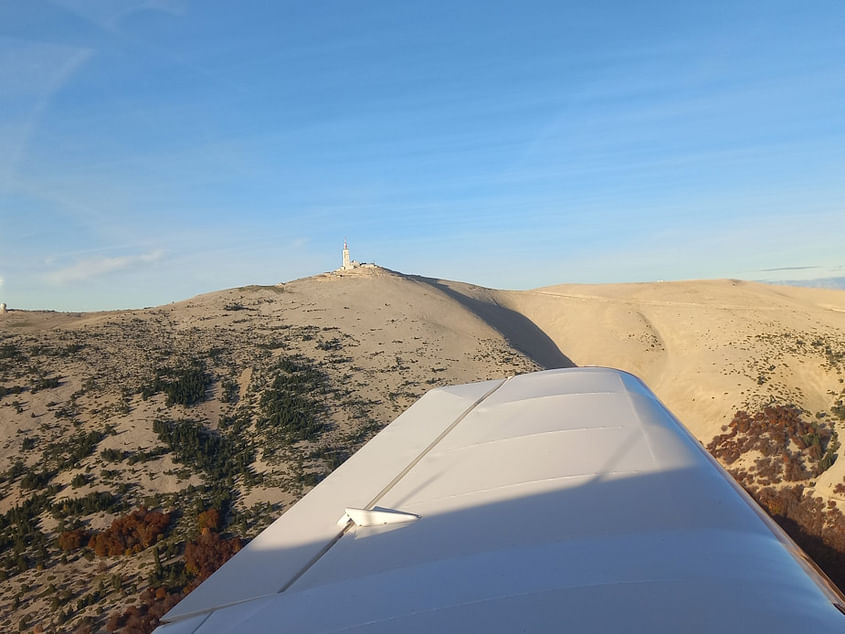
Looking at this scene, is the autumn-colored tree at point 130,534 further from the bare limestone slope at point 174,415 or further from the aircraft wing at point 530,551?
the aircraft wing at point 530,551

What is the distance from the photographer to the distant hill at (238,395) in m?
13.2

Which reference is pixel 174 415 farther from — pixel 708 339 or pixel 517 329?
pixel 517 329

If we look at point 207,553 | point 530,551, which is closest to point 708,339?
point 207,553

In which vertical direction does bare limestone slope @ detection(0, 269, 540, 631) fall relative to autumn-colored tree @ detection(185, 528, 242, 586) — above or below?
above

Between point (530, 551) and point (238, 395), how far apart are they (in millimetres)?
24038

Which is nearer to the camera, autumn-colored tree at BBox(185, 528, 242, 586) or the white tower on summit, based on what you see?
autumn-colored tree at BBox(185, 528, 242, 586)

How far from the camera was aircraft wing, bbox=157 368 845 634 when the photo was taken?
2.30 m

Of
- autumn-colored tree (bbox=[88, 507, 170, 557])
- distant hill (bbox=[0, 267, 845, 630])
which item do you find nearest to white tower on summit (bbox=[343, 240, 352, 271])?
distant hill (bbox=[0, 267, 845, 630])

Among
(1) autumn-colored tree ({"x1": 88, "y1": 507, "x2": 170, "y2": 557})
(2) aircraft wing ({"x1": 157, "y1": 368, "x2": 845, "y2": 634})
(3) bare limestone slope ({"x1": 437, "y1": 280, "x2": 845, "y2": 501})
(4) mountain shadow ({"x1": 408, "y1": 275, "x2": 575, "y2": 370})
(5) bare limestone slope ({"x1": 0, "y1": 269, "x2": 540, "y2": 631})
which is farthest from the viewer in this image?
(4) mountain shadow ({"x1": 408, "y1": 275, "x2": 575, "y2": 370})

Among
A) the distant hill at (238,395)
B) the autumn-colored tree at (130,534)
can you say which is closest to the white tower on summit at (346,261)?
the distant hill at (238,395)

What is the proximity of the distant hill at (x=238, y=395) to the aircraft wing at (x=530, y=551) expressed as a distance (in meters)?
8.85

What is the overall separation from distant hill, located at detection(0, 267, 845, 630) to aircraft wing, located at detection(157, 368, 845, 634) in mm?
8852

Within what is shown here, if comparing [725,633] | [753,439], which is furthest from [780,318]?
[725,633]

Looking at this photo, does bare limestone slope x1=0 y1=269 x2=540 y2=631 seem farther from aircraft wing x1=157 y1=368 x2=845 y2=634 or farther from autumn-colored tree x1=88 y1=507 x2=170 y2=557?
aircraft wing x1=157 y1=368 x2=845 y2=634
